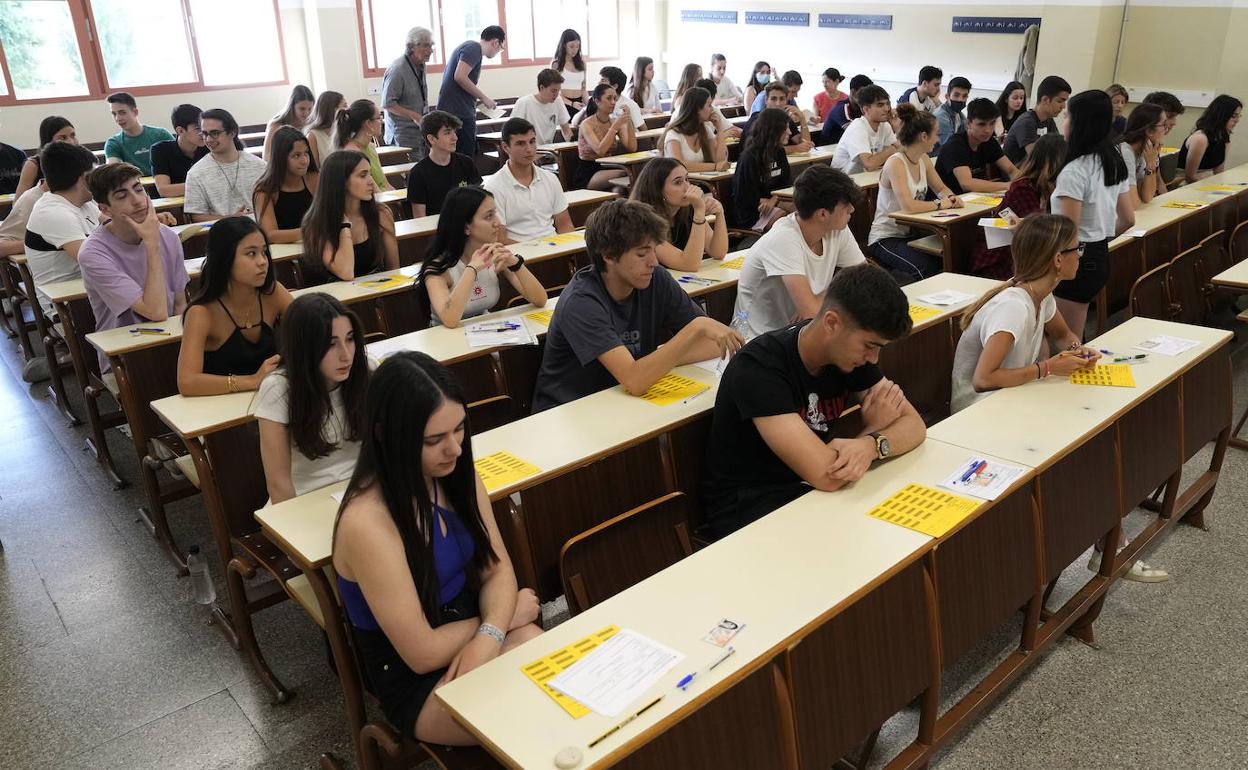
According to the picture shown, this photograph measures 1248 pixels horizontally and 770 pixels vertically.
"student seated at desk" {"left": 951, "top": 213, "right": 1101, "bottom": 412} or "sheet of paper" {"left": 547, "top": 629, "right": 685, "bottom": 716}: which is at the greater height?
"student seated at desk" {"left": 951, "top": 213, "right": 1101, "bottom": 412}

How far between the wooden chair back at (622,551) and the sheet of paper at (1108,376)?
1.40 meters

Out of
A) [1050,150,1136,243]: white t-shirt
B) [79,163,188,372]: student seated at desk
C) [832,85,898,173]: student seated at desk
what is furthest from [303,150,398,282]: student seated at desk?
[832,85,898,173]: student seated at desk

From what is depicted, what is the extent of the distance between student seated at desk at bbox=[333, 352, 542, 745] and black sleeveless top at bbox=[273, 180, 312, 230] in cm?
332

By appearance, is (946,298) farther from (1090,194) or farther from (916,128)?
(916,128)

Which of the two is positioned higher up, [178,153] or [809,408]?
[178,153]

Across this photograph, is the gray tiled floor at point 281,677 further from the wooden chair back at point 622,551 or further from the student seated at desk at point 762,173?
the student seated at desk at point 762,173

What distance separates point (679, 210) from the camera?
13.4ft

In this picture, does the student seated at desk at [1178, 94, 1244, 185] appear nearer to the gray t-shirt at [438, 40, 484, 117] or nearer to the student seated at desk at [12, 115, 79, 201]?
the gray t-shirt at [438, 40, 484, 117]

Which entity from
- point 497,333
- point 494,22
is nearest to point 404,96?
point 494,22

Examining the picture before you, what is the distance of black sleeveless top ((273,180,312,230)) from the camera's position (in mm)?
4684

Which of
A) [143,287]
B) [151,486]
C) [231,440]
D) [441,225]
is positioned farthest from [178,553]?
[441,225]

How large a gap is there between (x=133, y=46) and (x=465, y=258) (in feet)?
28.3

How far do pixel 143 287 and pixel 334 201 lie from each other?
0.86m

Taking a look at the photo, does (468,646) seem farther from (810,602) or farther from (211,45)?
(211,45)
